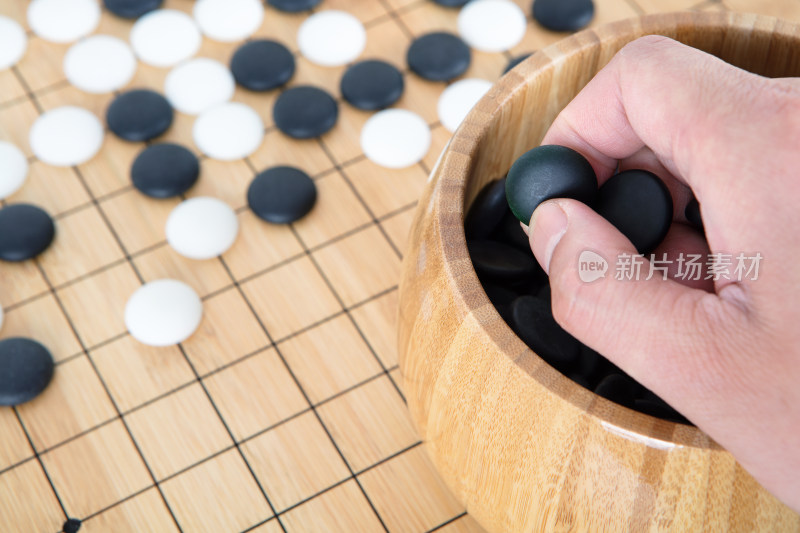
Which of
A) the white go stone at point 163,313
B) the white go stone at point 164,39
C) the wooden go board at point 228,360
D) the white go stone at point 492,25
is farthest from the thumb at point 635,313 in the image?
the white go stone at point 164,39

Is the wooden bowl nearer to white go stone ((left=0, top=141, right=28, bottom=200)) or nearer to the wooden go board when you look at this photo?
the wooden go board

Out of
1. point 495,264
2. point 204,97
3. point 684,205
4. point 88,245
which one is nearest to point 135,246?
point 88,245

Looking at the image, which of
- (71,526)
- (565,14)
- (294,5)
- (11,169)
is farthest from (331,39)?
(71,526)

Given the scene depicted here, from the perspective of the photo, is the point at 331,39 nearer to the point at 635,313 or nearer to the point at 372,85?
the point at 372,85

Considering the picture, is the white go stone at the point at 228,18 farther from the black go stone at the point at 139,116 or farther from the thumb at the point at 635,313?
the thumb at the point at 635,313

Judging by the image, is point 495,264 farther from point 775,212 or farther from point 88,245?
point 88,245
